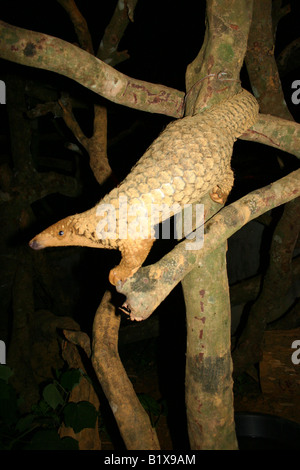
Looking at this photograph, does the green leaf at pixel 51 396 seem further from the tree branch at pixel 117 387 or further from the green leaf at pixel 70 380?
the tree branch at pixel 117 387

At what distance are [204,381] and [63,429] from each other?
4.33 ft

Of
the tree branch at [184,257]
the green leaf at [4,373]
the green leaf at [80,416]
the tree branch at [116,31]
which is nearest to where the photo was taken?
the tree branch at [184,257]

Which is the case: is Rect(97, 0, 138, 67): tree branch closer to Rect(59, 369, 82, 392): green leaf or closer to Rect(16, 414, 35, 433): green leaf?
Rect(59, 369, 82, 392): green leaf

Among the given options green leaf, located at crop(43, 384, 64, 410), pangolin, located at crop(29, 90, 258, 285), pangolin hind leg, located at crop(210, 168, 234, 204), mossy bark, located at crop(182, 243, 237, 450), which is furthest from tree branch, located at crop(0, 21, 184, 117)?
green leaf, located at crop(43, 384, 64, 410)

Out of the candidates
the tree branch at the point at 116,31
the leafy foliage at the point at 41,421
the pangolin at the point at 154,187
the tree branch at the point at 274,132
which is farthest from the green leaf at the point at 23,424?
the tree branch at the point at 116,31

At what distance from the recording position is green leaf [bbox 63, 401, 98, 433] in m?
1.93

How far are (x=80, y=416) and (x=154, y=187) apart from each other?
5.52 feet

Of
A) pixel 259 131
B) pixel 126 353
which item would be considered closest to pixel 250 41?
pixel 259 131

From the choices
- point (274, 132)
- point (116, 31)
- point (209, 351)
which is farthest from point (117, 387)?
point (116, 31)

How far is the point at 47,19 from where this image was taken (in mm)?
3359

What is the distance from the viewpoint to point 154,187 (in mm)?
990

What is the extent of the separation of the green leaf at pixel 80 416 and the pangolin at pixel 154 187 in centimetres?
135

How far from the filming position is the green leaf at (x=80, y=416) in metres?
1.93

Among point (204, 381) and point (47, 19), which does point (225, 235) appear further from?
point (47, 19)
